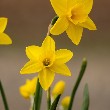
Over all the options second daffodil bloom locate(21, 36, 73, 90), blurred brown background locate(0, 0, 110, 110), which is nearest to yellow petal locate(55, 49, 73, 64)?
second daffodil bloom locate(21, 36, 73, 90)

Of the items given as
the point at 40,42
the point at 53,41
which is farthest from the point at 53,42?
the point at 40,42

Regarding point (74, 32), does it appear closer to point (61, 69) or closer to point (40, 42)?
point (61, 69)

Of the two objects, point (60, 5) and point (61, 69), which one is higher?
point (60, 5)

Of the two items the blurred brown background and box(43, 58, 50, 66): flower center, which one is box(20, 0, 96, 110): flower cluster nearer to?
box(43, 58, 50, 66): flower center

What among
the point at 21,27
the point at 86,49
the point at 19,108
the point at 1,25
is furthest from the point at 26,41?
the point at 1,25

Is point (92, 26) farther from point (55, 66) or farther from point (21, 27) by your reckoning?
point (21, 27)

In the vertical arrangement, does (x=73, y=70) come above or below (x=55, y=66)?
below

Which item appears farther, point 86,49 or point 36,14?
point 36,14
